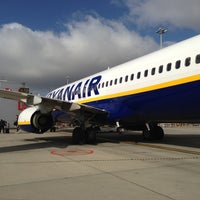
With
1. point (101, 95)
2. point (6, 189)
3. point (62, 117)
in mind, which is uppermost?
point (101, 95)

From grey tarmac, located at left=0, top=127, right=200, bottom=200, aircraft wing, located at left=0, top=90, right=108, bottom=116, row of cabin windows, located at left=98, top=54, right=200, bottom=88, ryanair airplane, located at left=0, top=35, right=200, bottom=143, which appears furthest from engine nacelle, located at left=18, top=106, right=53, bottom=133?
grey tarmac, located at left=0, top=127, right=200, bottom=200

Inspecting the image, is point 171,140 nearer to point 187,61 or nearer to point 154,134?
point 154,134

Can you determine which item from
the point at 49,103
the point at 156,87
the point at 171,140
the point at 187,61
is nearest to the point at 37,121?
the point at 49,103

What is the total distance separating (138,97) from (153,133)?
5.57 m

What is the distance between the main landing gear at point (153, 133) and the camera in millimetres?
17000

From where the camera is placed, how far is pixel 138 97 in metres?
12.1

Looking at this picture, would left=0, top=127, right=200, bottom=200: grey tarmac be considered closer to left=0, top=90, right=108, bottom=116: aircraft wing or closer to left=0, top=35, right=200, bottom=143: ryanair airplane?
left=0, top=35, right=200, bottom=143: ryanair airplane

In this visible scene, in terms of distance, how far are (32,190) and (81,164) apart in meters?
2.98

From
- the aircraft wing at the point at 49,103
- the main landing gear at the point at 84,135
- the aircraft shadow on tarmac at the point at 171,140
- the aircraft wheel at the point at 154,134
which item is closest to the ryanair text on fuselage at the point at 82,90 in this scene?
the aircraft wing at the point at 49,103

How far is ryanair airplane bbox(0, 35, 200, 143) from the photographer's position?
1005cm

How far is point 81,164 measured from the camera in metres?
8.35

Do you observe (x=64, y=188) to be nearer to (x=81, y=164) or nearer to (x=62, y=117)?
(x=81, y=164)

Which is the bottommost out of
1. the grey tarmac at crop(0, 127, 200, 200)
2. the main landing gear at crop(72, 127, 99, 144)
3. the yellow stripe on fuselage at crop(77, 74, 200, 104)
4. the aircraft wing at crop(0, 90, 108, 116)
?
the grey tarmac at crop(0, 127, 200, 200)

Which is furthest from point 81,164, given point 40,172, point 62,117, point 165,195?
point 62,117
